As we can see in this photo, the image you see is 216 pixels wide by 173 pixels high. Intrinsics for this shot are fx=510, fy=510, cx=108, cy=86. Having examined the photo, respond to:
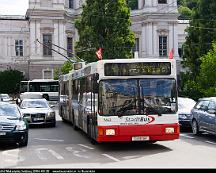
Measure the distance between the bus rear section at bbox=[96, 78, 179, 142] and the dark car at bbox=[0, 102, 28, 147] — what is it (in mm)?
2867

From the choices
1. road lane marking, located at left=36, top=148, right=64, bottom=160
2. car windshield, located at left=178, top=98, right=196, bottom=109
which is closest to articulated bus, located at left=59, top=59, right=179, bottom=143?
road lane marking, located at left=36, top=148, right=64, bottom=160

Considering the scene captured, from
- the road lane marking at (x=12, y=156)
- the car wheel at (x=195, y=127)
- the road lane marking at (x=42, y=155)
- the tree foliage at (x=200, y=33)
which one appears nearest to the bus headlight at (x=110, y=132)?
the road lane marking at (x=42, y=155)

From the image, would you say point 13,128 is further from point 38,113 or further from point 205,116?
point 38,113

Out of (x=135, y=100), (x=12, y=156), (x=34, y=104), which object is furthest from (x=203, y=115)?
(x=34, y=104)

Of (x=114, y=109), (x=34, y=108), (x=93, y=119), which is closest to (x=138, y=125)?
(x=114, y=109)

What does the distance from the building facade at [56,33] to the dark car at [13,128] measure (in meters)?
53.9

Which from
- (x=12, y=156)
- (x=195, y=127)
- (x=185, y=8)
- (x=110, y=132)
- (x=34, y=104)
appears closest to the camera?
(x=12, y=156)

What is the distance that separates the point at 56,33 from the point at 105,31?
948 inches

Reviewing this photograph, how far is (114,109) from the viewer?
1487 cm

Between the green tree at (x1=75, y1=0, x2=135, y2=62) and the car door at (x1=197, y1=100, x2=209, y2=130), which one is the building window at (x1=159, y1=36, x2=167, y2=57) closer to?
the green tree at (x1=75, y1=0, x2=135, y2=62)

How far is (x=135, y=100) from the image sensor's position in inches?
586

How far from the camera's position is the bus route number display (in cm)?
1512

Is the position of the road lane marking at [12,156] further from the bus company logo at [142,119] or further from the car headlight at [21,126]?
the bus company logo at [142,119]

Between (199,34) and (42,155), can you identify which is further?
(199,34)
